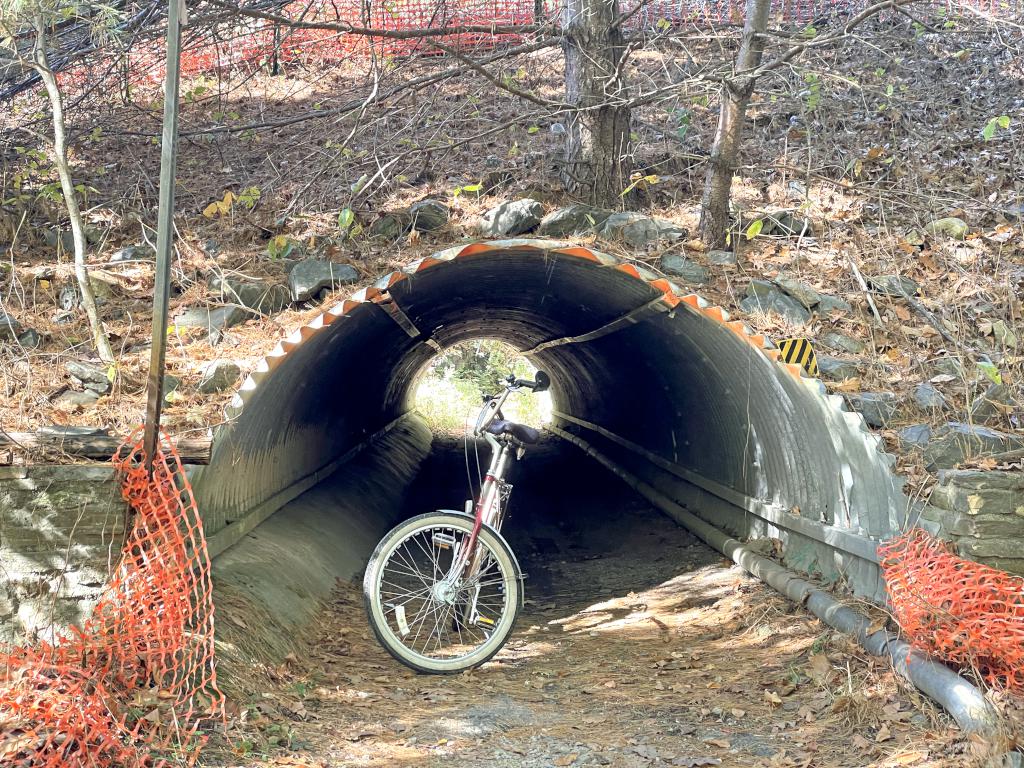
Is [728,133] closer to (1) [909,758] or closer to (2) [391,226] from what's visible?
(2) [391,226]

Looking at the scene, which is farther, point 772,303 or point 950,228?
point 950,228

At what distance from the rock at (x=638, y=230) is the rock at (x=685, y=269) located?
0.38 metres

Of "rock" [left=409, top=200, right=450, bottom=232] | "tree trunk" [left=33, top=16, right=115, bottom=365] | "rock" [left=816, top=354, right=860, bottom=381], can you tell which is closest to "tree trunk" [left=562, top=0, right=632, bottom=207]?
"rock" [left=409, top=200, right=450, bottom=232]

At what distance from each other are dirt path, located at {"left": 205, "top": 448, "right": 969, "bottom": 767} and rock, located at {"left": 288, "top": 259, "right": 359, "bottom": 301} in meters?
2.53

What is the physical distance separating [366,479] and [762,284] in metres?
5.76

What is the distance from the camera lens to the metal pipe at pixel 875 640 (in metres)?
3.93

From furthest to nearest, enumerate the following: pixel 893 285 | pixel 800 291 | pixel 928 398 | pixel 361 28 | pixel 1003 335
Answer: pixel 361 28, pixel 893 285, pixel 800 291, pixel 1003 335, pixel 928 398

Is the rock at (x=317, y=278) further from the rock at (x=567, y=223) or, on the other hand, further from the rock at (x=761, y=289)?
the rock at (x=761, y=289)

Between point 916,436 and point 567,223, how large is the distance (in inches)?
163

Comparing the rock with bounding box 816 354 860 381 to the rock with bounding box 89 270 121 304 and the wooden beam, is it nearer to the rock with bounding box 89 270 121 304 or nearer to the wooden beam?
the wooden beam

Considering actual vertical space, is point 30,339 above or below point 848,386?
above

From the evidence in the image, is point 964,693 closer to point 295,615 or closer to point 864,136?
point 295,615

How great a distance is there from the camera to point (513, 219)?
28.5 ft

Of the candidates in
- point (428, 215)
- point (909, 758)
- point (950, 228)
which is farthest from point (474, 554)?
point (950, 228)
